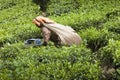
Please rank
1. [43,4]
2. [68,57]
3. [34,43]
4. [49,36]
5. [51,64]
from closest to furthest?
[51,64] < [68,57] < [34,43] < [49,36] < [43,4]

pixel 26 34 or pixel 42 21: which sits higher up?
pixel 42 21

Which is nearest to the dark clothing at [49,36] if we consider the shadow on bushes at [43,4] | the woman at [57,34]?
the woman at [57,34]

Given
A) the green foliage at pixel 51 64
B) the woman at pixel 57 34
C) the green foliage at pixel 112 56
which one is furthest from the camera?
the woman at pixel 57 34

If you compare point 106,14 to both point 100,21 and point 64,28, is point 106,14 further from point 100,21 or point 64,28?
point 64,28

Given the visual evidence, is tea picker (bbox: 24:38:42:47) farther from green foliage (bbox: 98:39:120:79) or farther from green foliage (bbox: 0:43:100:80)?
green foliage (bbox: 98:39:120:79)

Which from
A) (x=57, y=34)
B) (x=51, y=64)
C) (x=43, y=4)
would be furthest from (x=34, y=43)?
(x=43, y=4)

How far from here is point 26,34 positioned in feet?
41.3

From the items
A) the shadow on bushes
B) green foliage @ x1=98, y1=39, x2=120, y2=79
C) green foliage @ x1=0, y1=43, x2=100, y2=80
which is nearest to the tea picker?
green foliage @ x1=0, y1=43, x2=100, y2=80

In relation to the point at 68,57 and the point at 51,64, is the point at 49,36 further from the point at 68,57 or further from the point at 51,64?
the point at 51,64

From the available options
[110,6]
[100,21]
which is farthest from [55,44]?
[110,6]

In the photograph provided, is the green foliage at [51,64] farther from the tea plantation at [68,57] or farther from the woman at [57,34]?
the woman at [57,34]

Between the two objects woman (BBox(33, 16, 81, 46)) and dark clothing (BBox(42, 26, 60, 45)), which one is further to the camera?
woman (BBox(33, 16, 81, 46))

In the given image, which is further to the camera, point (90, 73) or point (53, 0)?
point (53, 0)

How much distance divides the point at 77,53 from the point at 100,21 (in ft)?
15.8
